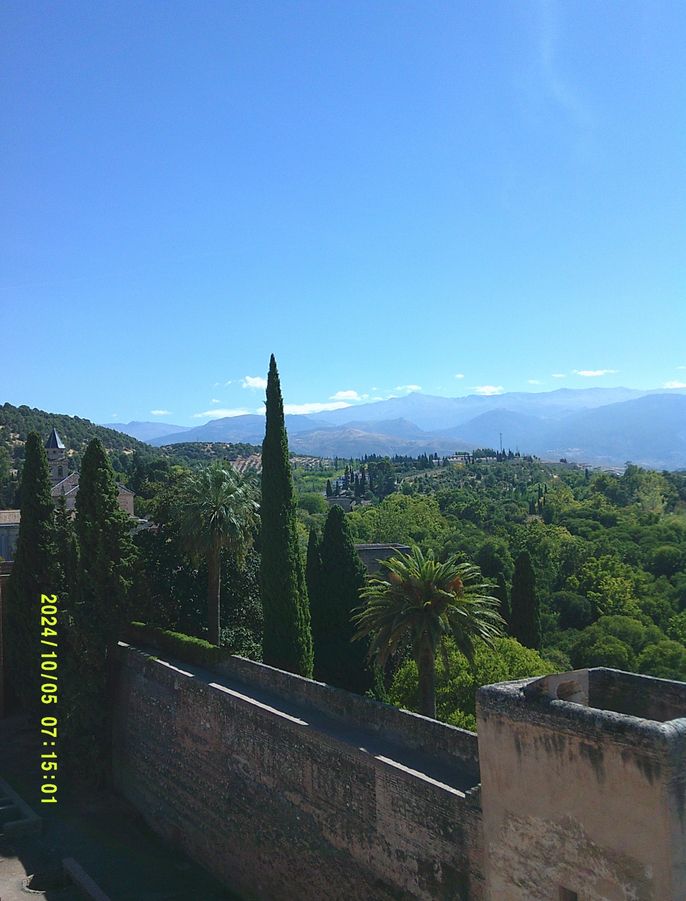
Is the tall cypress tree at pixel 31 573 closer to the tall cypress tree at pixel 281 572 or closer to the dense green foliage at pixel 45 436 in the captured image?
the tall cypress tree at pixel 281 572

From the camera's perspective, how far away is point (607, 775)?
829 cm

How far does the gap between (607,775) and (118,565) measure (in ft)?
54.4

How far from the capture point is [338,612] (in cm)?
2252

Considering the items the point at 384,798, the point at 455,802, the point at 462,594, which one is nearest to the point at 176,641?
the point at 462,594

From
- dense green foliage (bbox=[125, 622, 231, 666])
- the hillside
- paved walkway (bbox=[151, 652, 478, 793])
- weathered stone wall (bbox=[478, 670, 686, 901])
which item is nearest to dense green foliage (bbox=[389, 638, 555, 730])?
paved walkway (bbox=[151, 652, 478, 793])

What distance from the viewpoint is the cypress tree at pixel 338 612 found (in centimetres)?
2186

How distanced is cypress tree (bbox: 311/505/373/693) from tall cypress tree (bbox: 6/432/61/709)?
8945mm

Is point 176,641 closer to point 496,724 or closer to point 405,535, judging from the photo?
point 496,724

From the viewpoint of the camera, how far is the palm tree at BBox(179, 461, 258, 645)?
21.8 meters

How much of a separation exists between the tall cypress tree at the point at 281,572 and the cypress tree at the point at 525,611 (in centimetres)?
1265

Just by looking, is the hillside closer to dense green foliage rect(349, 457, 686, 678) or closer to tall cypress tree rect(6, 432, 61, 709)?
dense green foliage rect(349, 457, 686, 678)

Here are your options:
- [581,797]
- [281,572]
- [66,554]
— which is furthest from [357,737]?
[66,554]

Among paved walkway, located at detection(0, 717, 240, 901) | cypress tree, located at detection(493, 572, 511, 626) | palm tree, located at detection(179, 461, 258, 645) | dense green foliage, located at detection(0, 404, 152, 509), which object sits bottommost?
paved walkway, located at detection(0, 717, 240, 901)

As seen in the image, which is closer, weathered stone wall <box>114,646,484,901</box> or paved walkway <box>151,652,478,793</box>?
weathered stone wall <box>114,646,484,901</box>
